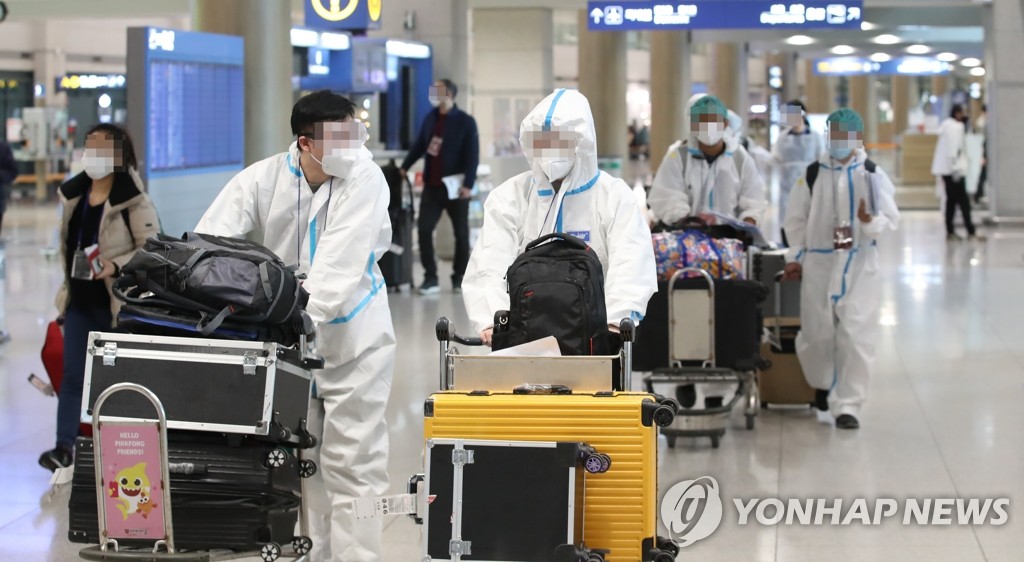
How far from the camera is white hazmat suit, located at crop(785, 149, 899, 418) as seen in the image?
7.75m

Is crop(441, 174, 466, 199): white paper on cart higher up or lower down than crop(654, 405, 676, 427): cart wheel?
higher up

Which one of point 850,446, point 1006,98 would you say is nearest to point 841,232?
point 850,446

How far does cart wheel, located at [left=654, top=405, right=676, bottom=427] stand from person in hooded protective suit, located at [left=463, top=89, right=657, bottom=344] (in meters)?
0.75

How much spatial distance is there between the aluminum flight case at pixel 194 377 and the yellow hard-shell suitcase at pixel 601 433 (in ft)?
1.60

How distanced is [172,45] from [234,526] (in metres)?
5.04

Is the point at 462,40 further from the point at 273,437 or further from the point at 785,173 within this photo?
the point at 273,437

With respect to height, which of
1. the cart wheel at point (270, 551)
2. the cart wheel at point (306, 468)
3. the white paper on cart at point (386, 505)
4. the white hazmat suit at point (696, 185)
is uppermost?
the white hazmat suit at point (696, 185)

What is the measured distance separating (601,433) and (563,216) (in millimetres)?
1159

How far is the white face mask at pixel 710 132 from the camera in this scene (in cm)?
793

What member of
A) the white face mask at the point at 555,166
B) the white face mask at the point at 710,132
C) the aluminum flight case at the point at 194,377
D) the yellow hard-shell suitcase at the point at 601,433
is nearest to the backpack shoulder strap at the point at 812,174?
the white face mask at the point at 710,132

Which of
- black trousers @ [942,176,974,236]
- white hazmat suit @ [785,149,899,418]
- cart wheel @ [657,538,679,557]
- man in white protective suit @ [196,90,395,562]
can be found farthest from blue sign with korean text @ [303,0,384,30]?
cart wheel @ [657,538,679,557]

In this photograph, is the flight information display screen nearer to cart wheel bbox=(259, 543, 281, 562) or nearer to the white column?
cart wheel bbox=(259, 543, 281, 562)

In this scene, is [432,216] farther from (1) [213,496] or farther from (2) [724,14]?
(1) [213,496]

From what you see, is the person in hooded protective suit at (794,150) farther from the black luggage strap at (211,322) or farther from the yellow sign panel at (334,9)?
the black luggage strap at (211,322)
